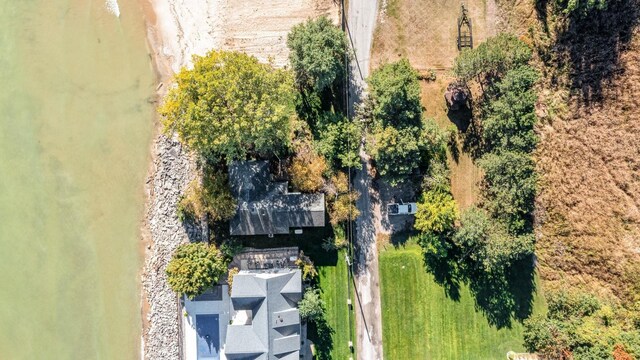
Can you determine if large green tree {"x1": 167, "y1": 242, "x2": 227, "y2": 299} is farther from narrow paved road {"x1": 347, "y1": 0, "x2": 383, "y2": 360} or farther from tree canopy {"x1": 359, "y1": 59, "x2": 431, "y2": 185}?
tree canopy {"x1": 359, "y1": 59, "x2": 431, "y2": 185}

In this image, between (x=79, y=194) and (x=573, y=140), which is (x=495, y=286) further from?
(x=79, y=194)

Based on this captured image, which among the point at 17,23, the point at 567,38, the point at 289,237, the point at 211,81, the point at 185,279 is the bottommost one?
the point at 185,279

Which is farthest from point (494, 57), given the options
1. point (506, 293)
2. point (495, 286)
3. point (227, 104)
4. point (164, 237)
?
point (164, 237)

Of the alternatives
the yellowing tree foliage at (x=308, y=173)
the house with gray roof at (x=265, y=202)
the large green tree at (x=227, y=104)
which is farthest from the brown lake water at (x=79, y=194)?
the yellowing tree foliage at (x=308, y=173)

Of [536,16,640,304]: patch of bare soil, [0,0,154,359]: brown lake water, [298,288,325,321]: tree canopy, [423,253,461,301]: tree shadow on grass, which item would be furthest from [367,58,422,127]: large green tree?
[0,0,154,359]: brown lake water

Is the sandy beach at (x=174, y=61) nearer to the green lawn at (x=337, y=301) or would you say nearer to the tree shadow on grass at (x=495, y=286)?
the green lawn at (x=337, y=301)

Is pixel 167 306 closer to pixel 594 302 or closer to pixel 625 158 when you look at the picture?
pixel 594 302

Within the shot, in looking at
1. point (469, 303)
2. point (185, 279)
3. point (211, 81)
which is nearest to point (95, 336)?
point (185, 279)
